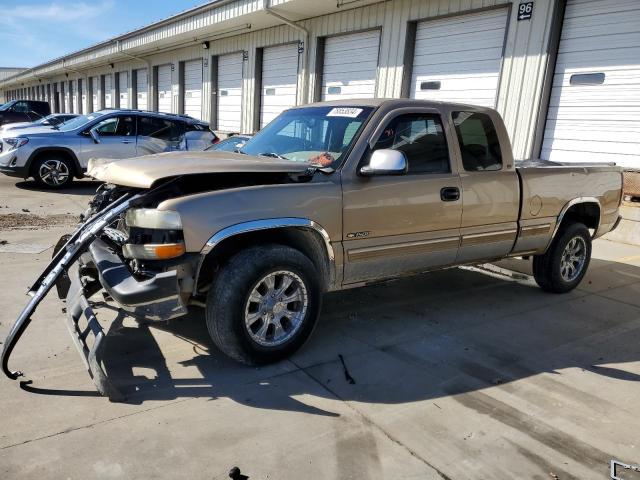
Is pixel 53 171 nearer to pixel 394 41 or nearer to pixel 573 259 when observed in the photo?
pixel 394 41

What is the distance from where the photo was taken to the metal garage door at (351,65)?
510 inches

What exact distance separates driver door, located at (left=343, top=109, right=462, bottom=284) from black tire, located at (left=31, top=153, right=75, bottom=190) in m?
9.48

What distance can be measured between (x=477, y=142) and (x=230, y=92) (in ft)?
51.5

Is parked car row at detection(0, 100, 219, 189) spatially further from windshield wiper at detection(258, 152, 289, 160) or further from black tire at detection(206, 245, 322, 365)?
black tire at detection(206, 245, 322, 365)

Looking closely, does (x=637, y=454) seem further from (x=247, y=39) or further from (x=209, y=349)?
(x=247, y=39)

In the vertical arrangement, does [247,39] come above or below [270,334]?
above

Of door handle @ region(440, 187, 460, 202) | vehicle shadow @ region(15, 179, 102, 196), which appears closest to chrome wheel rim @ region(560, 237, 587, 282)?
door handle @ region(440, 187, 460, 202)

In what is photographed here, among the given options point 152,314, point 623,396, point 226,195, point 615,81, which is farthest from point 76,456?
point 615,81

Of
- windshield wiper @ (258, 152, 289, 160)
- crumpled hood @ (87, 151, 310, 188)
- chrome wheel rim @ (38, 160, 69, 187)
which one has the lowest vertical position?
chrome wheel rim @ (38, 160, 69, 187)

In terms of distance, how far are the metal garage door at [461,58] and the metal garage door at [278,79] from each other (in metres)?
5.02

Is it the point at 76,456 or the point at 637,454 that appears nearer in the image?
the point at 76,456

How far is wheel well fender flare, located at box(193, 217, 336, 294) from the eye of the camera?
3.29 metres

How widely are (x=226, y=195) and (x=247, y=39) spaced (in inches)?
623

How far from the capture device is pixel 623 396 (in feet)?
11.8
